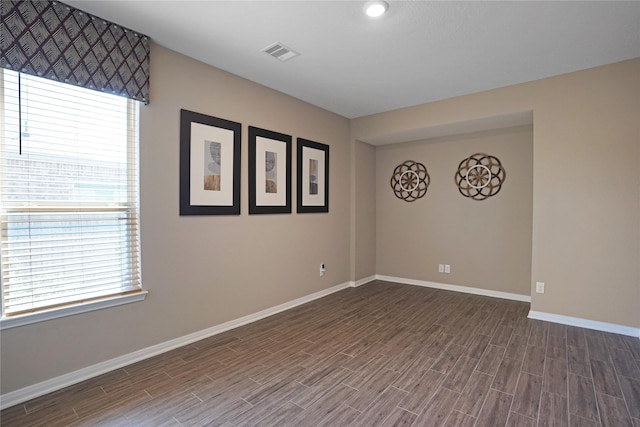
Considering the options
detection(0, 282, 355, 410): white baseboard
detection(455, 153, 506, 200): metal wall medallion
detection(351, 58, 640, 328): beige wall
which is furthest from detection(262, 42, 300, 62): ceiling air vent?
detection(455, 153, 506, 200): metal wall medallion

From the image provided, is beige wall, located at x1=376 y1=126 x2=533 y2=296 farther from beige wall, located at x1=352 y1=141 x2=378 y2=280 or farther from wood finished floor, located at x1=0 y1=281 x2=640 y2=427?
wood finished floor, located at x1=0 y1=281 x2=640 y2=427

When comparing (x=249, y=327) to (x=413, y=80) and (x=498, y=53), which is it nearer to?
(x=413, y=80)

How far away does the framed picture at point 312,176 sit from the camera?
13.4 ft

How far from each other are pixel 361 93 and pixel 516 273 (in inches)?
128

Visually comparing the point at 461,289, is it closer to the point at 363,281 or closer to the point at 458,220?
the point at 458,220

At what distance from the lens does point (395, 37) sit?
255 centimetres

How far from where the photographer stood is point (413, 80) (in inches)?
135

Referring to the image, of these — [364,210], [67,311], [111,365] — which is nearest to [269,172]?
[364,210]

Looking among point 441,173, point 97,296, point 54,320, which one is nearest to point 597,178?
point 441,173

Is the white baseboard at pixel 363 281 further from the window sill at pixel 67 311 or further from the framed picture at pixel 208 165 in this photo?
the window sill at pixel 67 311

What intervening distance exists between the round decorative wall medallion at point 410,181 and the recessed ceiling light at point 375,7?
123 inches

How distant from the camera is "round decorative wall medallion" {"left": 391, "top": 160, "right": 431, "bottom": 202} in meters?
4.98

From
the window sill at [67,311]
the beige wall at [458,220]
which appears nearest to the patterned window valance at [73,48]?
the window sill at [67,311]

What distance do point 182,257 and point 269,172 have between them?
1.39 metres
